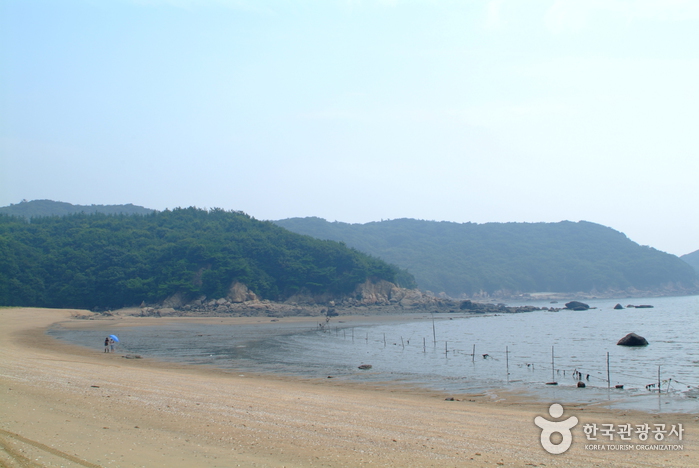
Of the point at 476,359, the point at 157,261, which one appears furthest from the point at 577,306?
the point at 157,261

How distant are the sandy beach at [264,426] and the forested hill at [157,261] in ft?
225

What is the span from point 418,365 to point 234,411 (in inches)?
709

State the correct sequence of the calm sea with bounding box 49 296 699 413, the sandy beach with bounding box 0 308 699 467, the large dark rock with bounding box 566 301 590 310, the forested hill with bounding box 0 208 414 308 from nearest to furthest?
the sandy beach with bounding box 0 308 699 467, the calm sea with bounding box 49 296 699 413, the forested hill with bounding box 0 208 414 308, the large dark rock with bounding box 566 301 590 310

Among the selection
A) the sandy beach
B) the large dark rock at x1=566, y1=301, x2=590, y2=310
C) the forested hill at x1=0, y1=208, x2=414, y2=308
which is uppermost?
the forested hill at x1=0, y1=208, x2=414, y2=308

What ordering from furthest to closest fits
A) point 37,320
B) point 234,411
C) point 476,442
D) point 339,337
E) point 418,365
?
1. point 37,320
2. point 339,337
3. point 418,365
4. point 234,411
5. point 476,442

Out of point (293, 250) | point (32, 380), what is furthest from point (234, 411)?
point (293, 250)

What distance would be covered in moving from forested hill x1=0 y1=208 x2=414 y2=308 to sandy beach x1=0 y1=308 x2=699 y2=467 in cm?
6848

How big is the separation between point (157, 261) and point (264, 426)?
8589 cm

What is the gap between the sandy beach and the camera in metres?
8.54

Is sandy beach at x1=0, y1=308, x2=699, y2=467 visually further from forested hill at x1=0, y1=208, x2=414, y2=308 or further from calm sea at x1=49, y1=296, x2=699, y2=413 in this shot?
forested hill at x1=0, y1=208, x2=414, y2=308

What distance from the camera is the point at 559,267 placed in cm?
19388

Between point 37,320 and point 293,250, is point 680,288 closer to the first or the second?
point 293,250

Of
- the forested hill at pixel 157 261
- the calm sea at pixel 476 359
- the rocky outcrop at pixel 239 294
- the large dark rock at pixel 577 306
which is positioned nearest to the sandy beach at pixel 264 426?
the calm sea at pixel 476 359

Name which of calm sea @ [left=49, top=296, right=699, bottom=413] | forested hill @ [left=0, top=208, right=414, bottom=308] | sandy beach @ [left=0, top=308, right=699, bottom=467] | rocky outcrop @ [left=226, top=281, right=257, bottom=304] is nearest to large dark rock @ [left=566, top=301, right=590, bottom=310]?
forested hill @ [left=0, top=208, right=414, bottom=308]
